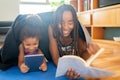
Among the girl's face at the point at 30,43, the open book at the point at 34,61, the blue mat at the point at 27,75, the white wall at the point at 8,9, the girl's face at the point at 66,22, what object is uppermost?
the white wall at the point at 8,9

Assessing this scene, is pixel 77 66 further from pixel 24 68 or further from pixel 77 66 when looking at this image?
pixel 24 68

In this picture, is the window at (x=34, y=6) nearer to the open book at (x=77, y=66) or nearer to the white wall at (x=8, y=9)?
the white wall at (x=8, y=9)

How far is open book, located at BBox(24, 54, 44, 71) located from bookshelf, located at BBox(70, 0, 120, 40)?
154cm

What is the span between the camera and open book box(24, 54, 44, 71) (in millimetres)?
822

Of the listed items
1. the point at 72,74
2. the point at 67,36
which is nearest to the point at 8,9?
the point at 67,36

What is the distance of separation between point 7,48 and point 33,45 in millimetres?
183

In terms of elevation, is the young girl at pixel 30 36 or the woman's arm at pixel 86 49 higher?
the young girl at pixel 30 36

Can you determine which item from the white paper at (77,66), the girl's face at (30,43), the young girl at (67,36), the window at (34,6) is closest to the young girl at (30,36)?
the girl's face at (30,43)

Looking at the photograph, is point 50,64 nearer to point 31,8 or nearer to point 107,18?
point 107,18

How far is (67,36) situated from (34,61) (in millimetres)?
269

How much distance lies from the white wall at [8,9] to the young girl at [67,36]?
269 centimetres

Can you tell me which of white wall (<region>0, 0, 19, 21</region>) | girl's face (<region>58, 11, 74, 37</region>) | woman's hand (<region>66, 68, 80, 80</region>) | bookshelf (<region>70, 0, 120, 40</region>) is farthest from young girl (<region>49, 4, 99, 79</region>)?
white wall (<region>0, 0, 19, 21</region>)

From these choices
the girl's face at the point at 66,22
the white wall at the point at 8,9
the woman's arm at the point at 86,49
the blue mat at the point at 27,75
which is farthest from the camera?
the white wall at the point at 8,9

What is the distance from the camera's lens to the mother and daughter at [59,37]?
0.88 meters
